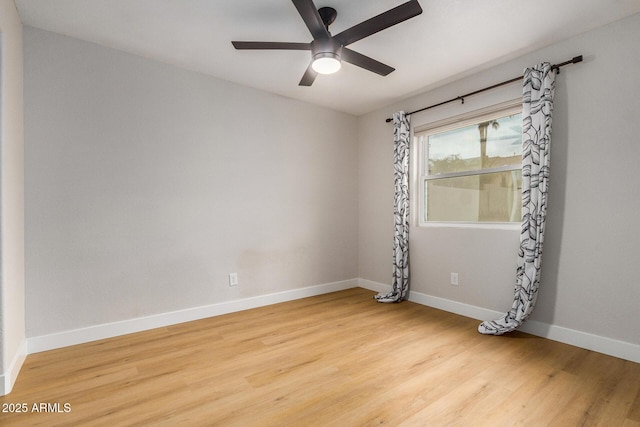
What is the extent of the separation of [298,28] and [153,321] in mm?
2763

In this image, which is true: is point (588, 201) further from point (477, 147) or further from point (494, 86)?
point (494, 86)

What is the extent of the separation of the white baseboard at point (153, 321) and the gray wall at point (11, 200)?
0.54ft

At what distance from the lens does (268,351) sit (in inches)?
92.0

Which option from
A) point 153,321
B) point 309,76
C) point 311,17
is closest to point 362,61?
point 309,76

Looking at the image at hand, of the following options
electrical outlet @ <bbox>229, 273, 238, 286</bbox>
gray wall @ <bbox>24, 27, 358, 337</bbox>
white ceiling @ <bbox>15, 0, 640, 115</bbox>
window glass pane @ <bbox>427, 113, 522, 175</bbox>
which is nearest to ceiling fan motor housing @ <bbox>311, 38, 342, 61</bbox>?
white ceiling @ <bbox>15, 0, 640, 115</bbox>

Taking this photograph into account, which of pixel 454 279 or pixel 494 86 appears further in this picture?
pixel 454 279

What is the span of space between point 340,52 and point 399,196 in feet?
6.28

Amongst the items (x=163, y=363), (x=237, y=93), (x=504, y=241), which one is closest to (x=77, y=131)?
(x=237, y=93)

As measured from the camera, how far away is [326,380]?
1924 millimetres

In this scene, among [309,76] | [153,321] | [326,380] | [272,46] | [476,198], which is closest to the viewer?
[326,380]

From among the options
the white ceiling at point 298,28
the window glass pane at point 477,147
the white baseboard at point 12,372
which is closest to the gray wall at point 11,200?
the white baseboard at point 12,372

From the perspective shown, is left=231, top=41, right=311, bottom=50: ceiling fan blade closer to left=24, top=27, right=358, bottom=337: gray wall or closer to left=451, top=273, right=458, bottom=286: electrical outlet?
left=24, top=27, right=358, bottom=337: gray wall

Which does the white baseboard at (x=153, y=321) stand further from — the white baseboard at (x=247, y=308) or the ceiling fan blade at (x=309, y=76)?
the ceiling fan blade at (x=309, y=76)

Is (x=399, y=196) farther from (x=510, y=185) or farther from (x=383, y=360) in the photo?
(x=383, y=360)
